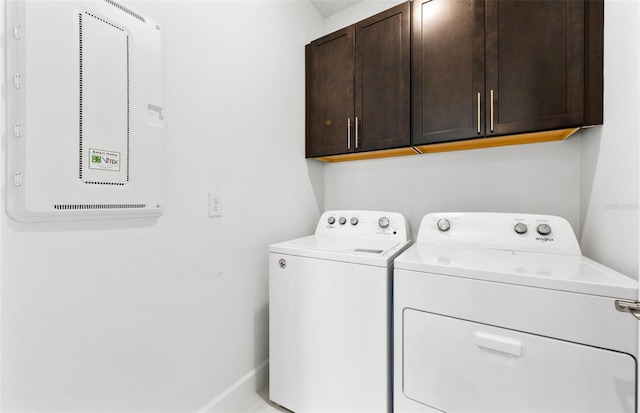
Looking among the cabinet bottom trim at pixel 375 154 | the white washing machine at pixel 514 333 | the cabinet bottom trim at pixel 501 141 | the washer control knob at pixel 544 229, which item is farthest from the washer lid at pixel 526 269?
the cabinet bottom trim at pixel 375 154

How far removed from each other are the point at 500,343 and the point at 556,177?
1.06m

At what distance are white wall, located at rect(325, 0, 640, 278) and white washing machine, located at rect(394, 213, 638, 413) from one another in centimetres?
18

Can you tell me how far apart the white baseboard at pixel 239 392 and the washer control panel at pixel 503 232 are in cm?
122

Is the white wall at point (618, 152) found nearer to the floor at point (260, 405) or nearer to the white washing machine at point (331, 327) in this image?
the white washing machine at point (331, 327)

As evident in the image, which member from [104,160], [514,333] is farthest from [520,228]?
[104,160]

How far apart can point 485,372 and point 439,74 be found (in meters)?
1.38

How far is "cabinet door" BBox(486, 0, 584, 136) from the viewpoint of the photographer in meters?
1.17

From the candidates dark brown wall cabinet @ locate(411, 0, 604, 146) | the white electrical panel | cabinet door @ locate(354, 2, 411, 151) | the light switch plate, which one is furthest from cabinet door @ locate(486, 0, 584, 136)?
the white electrical panel

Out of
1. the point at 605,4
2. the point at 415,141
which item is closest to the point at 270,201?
the point at 415,141

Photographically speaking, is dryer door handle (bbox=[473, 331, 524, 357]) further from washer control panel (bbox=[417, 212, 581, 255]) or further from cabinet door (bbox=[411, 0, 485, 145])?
cabinet door (bbox=[411, 0, 485, 145])

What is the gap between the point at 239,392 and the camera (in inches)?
57.7

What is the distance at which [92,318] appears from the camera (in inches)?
37.2

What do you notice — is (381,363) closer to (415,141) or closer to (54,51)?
(415,141)

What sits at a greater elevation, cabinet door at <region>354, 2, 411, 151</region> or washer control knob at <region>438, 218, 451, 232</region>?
cabinet door at <region>354, 2, 411, 151</region>
